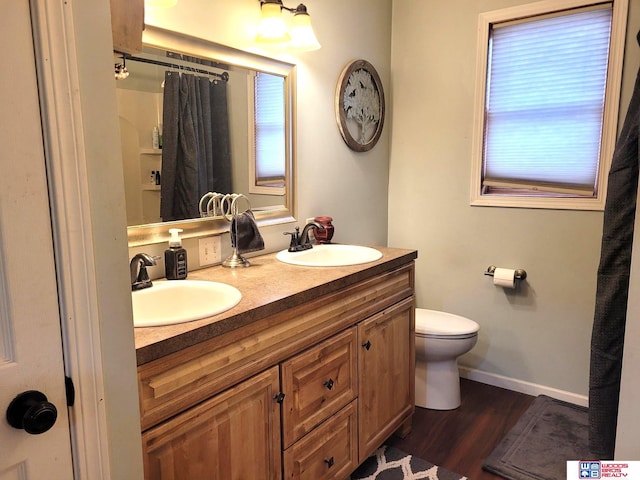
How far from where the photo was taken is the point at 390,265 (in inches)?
79.8

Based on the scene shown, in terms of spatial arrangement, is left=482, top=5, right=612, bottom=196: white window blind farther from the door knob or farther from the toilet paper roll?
the door knob

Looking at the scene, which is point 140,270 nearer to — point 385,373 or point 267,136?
point 267,136

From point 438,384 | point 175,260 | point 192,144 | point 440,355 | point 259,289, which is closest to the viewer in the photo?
point 259,289

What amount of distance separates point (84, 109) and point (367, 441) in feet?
5.61

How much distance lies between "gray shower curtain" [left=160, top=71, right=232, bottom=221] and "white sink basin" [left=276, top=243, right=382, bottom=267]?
407mm

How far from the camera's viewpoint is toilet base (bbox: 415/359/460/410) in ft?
8.28

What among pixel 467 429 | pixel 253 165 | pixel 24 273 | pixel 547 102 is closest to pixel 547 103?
pixel 547 102

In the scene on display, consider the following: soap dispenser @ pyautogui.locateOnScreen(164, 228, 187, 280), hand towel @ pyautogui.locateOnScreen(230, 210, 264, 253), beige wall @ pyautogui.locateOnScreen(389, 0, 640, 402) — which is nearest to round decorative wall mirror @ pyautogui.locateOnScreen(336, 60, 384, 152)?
beige wall @ pyautogui.locateOnScreen(389, 0, 640, 402)

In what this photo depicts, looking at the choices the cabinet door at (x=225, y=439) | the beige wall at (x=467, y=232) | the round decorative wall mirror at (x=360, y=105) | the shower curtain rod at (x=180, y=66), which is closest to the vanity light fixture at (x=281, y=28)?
the shower curtain rod at (x=180, y=66)

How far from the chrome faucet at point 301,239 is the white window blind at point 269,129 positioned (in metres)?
0.26

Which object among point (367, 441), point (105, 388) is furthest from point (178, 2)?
point (367, 441)

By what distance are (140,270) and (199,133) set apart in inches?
25.2

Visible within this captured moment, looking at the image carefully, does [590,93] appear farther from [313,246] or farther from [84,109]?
[84,109]

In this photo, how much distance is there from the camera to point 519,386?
2746 millimetres
